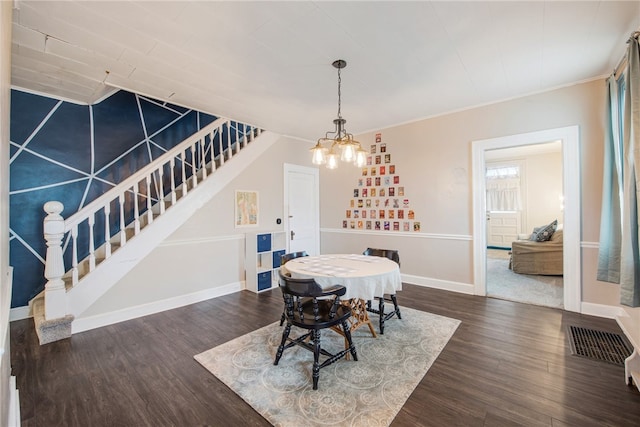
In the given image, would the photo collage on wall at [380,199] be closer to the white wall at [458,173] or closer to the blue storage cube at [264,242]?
the white wall at [458,173]

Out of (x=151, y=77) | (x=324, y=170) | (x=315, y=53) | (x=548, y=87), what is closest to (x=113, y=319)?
(x=151, y=77)

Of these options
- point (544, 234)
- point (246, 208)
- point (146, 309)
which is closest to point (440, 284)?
point (544, 234)

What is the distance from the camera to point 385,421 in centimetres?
170

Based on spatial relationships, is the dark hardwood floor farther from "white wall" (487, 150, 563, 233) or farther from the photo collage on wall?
"white wall" (487, 150, 563, 233)

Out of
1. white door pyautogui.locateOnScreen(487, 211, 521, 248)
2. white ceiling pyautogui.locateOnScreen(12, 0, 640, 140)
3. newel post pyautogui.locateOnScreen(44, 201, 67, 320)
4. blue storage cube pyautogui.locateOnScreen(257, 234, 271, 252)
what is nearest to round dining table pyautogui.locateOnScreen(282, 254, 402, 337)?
blue storage cube pyautogui.locateOnScreen(257, 234, 271, 252)

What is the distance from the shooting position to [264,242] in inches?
174

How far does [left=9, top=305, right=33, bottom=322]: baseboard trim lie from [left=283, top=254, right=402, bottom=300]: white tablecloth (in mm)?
3258

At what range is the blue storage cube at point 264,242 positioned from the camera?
434 cm

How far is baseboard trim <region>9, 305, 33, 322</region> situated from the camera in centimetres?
320

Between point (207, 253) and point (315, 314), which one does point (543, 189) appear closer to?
point (315, 314)

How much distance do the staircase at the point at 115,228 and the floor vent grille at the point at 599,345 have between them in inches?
Result: 177

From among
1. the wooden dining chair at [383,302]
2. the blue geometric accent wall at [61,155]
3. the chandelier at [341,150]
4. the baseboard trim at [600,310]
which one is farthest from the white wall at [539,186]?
the blue geometric accent wall at [61,155]

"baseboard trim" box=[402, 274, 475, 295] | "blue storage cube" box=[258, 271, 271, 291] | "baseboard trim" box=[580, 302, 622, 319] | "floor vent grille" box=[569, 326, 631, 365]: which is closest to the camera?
"floor vent grille" box=[569, 326, 631, 365]

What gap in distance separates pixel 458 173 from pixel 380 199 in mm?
1338
